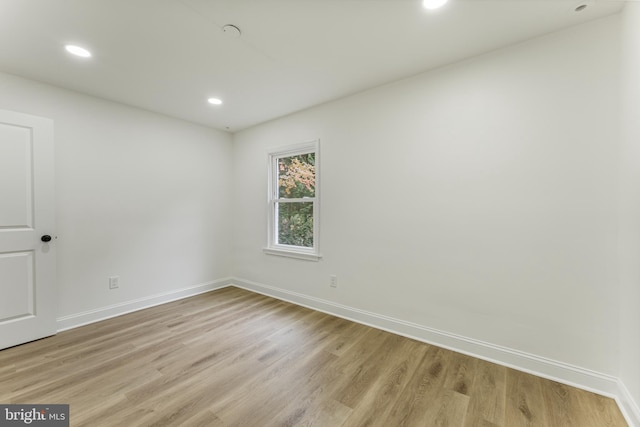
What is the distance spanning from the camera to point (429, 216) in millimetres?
2406

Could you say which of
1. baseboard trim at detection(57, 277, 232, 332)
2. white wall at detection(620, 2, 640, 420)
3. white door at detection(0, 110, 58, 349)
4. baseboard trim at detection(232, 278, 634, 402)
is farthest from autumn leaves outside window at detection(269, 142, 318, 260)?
white wall at detection(620, 2, 640, 420)

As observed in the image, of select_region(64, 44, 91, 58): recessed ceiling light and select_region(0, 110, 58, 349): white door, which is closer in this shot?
select_region(64, 44, 91, 58): recessed ceiling light

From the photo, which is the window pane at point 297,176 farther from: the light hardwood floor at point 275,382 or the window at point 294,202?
the light hardwood floor at point 275,382

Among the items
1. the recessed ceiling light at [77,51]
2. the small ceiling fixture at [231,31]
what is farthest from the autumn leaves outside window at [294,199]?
the recessed ceiling light at [77,51]

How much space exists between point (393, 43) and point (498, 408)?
8.61ft

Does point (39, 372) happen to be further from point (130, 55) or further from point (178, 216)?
point (130, 55)

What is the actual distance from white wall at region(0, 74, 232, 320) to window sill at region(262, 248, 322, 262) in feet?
3.07

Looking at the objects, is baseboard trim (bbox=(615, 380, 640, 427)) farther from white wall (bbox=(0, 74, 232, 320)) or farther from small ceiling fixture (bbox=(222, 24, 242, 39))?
white wall (bbox=(0, 74, 232, 320))

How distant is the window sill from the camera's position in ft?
10.5

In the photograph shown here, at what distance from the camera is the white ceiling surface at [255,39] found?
5.38 ft

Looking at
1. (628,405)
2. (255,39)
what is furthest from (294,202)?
(628,405)

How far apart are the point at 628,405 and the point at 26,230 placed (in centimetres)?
476

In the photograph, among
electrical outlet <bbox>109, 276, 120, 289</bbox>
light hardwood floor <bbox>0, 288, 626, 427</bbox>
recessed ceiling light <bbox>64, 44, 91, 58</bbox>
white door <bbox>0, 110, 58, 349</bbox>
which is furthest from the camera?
electrical outlet <bbox>109, 276, 120, 289</bbox>

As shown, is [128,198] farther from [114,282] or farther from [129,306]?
[129,306]
